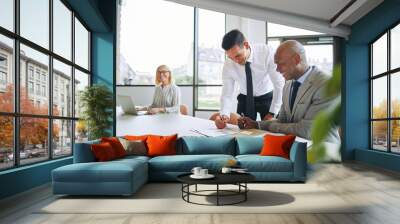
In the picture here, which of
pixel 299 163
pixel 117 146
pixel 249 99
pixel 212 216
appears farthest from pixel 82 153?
pixel 249 99

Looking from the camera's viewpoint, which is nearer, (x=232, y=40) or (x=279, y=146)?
(x=279, y=146)

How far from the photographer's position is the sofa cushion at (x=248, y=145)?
6.82 metres

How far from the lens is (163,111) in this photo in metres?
8.70

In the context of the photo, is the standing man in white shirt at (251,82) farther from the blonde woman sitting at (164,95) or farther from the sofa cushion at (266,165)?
the sofa cushion at (266,165)

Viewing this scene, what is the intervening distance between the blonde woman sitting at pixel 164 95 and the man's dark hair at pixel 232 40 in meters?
1.41

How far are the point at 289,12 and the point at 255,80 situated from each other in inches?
64.6

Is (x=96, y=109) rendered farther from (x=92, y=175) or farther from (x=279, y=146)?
(x=279, y=146)

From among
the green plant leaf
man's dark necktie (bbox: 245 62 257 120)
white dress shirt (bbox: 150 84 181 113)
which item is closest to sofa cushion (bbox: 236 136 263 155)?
man's dark necktie (bbox: 245 62 257 120)

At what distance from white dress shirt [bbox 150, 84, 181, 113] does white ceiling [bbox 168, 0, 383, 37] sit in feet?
6.25

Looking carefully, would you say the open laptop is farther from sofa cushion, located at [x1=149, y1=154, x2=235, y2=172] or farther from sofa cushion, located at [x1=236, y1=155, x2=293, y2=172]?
sofa cushion, located at [x1=236, y1=155, x2=293, y2=172]

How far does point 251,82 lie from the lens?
28.6 feet

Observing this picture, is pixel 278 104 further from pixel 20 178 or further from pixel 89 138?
pixel 20 178

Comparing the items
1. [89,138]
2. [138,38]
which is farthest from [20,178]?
[138,38]

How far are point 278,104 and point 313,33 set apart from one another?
1957 millimetres
